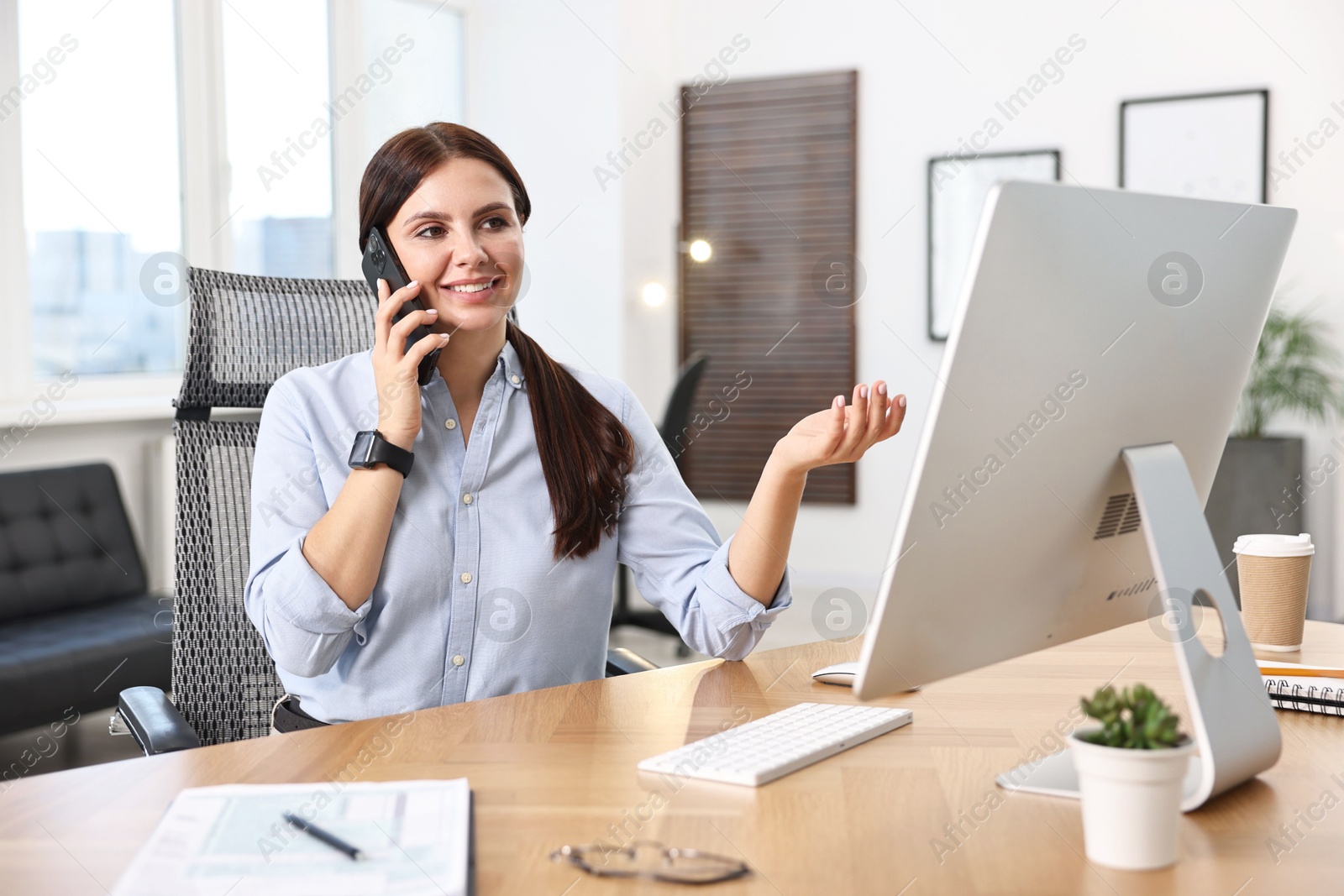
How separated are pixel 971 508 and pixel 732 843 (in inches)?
11.3

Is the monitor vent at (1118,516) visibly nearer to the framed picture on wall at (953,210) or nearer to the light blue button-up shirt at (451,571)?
the light blue button-up shirt at (451,571)

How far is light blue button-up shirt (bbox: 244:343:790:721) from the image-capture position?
4.42ft

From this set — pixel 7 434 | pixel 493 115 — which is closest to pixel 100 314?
pixel 7 434

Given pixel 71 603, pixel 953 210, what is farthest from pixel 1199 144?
pixel 71 603

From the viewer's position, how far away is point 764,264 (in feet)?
16.5

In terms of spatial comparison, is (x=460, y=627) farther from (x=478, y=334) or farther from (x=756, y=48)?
(x=756, y=48)

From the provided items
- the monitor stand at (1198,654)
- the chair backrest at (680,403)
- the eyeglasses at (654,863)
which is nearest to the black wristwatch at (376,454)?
the eyeglasses at (654,863)

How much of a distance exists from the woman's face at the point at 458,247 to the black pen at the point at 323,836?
71 cm

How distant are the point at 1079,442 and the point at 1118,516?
106 millimetres

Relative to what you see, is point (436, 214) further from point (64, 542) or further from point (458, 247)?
point (64, 542)

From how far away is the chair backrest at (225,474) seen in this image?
1497mm

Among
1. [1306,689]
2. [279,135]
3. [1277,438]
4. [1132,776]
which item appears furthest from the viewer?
[279,135]

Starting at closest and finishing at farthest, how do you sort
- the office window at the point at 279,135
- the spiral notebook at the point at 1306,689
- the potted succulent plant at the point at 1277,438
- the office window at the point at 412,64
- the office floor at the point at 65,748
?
the spiral notebook at the point at 1306,689 → the office floor at the point at 65,748 → the potted succulent plant at the point at 1277,438 → the office window at the point at 279,135 → the office window at the point at 412,64

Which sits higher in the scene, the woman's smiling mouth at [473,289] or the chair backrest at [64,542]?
the woman's smiling mouth at [473,289]
